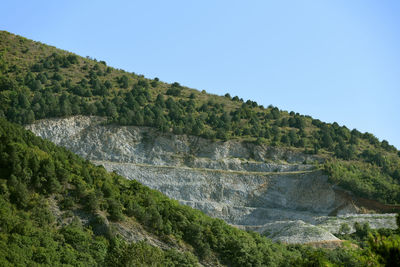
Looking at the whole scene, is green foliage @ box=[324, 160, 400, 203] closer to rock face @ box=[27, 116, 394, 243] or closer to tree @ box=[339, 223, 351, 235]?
rock face @ box=[27, 116, 394, 243]

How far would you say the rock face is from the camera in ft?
252

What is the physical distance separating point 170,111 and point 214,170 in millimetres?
15604

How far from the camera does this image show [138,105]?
91.4 metres

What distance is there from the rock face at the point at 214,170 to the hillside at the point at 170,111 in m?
1.89

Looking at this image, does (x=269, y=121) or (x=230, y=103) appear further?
(x=230, y=103)

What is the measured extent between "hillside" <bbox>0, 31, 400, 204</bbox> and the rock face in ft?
6.20

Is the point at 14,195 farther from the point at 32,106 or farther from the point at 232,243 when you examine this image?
the point at 32,106

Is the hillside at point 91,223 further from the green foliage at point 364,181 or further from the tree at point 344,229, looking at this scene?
the green foliage at point 364,181

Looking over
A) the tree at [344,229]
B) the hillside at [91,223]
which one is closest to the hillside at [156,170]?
the hillside at [91,223]

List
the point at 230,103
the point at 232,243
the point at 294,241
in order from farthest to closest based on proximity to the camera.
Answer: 1. the point at 230,103
2. the point at 294,241
3. the point at 232,243

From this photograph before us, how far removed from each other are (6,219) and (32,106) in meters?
52.3

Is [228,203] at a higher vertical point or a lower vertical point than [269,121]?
lower

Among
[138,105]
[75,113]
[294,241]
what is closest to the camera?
[294,241]

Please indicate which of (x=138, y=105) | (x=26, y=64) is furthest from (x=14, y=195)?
(x=26, y=64)
